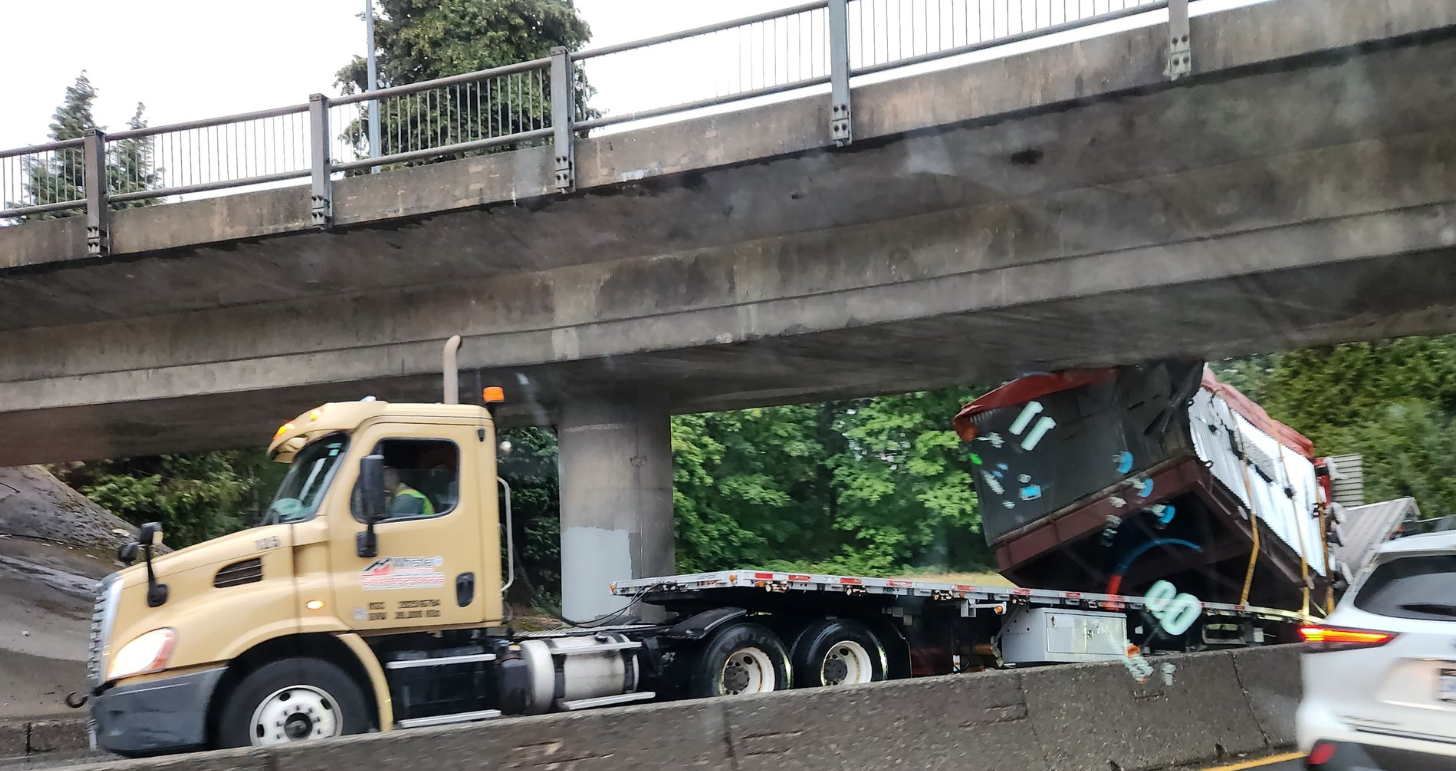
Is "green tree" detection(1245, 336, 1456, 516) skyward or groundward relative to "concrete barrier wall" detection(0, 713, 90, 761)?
skyward

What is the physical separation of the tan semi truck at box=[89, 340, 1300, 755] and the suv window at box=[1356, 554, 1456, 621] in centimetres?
232

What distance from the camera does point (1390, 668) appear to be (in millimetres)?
4887

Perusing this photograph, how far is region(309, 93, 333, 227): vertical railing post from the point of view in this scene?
11062mm

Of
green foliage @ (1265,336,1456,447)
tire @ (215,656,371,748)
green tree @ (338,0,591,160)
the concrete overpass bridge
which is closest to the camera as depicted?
tire @ (215,656,371,748)

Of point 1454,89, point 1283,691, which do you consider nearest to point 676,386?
point 1283,691

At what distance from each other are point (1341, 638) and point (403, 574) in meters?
5.49

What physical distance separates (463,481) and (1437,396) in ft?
84.8

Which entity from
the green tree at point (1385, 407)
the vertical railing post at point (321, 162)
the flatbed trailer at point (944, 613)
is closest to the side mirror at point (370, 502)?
the flatbed trailer at point (944, 613)

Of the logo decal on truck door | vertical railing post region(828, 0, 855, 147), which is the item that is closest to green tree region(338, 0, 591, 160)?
vertical railing post region(828, 0, 855, 147)

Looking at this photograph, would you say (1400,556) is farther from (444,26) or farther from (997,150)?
(444,26)

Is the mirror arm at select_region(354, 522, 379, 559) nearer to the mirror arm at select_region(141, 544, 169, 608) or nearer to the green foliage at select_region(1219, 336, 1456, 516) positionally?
the mirror arm at select_region(141, 544, 169, 608)

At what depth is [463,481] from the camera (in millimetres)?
8000

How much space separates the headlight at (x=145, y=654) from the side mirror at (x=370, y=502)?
1215mm

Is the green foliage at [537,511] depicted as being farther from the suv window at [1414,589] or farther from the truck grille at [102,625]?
the suv window at [1414,589]
